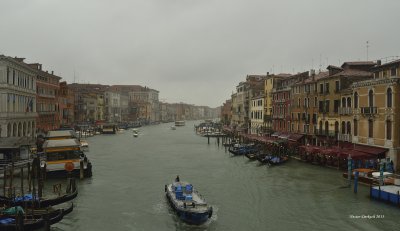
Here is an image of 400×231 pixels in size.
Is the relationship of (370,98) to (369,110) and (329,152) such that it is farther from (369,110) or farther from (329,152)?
(329,152)

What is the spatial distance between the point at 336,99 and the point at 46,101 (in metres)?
47.9

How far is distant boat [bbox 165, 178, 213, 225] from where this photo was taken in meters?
20.3

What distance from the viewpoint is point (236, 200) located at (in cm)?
2598

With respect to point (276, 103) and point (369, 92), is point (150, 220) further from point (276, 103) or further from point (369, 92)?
point (276, 103)

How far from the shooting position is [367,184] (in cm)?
2856

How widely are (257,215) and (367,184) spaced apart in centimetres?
1086

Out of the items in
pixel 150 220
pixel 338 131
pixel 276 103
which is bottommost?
pixel 150 220

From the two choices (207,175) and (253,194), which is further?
(207,175)

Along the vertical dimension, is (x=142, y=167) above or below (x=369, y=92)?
below

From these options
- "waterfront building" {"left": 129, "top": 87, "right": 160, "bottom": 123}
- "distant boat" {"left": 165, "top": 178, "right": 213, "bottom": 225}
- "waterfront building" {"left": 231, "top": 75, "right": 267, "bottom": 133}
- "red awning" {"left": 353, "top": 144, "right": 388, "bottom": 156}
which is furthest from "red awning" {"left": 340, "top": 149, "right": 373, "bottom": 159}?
"waterfront building" {"left": 129, "top": 87, "right": 160, "bottom": 123}

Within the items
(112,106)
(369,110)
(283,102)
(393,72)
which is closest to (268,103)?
(283,102)

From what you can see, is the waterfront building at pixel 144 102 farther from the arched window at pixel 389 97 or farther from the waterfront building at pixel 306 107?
the arched window at pixel 389 97

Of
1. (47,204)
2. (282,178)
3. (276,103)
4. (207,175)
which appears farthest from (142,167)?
(276,103)

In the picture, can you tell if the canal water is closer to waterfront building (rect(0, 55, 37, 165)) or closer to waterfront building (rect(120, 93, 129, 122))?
waterfront building (rect(0, 55, 37, 165))
